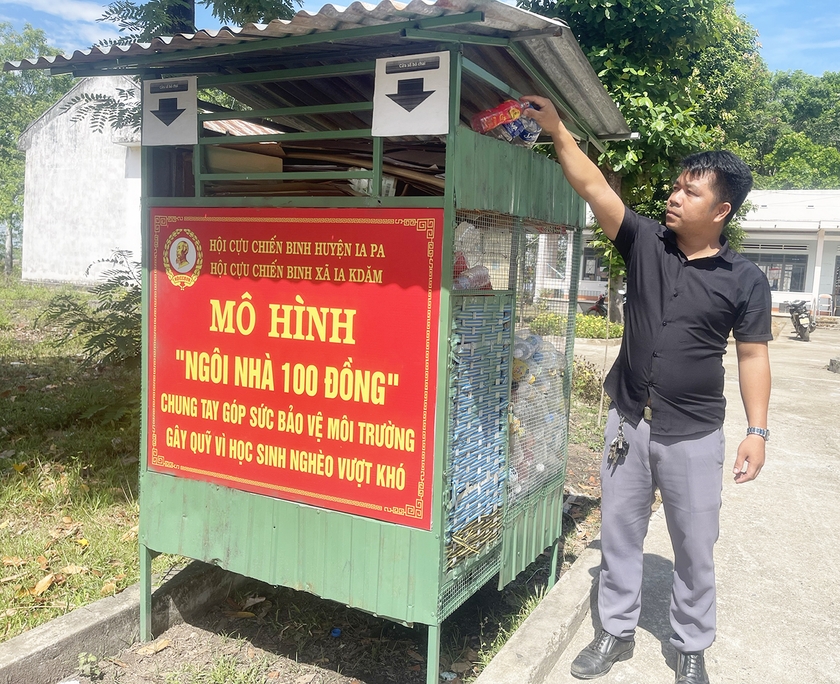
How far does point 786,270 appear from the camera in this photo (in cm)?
2578

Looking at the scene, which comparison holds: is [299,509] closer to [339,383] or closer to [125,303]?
[339,383]

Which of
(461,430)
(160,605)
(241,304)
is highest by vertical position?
(241,304)

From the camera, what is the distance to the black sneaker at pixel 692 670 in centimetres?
283

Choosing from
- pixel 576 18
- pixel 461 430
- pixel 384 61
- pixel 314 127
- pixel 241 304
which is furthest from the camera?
pixel 576 18

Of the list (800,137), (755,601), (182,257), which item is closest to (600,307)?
(755,601)

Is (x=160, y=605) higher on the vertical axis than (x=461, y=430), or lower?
lower

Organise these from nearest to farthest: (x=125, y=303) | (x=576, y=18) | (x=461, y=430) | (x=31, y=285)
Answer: (x=461, y=430) → (x=125, y=303) → (x=576, y=18) → (x=31, y=285)

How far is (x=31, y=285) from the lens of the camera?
23062mm

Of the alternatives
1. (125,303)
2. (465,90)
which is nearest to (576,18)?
(465,90)

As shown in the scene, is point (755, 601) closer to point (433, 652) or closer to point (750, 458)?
point (750, 458)

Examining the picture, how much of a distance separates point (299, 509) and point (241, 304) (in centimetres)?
87

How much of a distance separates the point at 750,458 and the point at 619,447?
1.62 ft

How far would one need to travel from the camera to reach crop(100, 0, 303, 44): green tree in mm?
5172

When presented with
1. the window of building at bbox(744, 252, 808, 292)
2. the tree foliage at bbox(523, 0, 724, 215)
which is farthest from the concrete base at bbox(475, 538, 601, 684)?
the window of building at bbox(744, 252, 808, 292)
